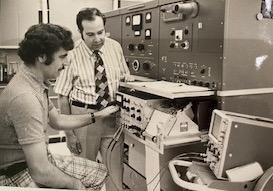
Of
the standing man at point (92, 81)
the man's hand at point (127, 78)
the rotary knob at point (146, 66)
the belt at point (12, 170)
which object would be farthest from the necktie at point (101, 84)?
the belt at point (12, 170)

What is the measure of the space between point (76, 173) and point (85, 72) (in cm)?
49

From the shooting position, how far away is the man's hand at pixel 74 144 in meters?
1.82

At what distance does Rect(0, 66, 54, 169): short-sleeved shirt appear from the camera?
56.5 inches

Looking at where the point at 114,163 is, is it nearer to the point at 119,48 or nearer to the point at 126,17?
the point at 119,48

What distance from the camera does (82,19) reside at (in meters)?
1.64

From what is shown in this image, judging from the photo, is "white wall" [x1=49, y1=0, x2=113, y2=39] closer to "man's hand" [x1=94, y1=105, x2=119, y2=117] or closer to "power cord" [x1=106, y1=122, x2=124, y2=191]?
"man's hand" [x1=94, y1=105, x2=119, y2=117]

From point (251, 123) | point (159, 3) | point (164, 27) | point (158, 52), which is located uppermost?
point (159, 3)

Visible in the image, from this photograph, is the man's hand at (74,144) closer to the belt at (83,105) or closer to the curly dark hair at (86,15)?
the belt at (83,105)

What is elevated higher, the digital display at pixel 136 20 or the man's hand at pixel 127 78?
the digital display at pixel 136 20

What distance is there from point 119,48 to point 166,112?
429mm

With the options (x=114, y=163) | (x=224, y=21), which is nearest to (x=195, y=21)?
(x=224, y=21)

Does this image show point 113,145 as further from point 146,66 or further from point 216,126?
point 216,126

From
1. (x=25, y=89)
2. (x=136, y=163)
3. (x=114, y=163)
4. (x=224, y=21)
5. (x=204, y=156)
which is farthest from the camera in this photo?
(x=136, y=163)

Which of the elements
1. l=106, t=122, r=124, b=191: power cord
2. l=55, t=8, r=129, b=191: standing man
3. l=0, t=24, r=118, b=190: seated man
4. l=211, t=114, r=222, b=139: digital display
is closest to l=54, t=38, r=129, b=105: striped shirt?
l=55, t=8, r=129, b=191: standing man
